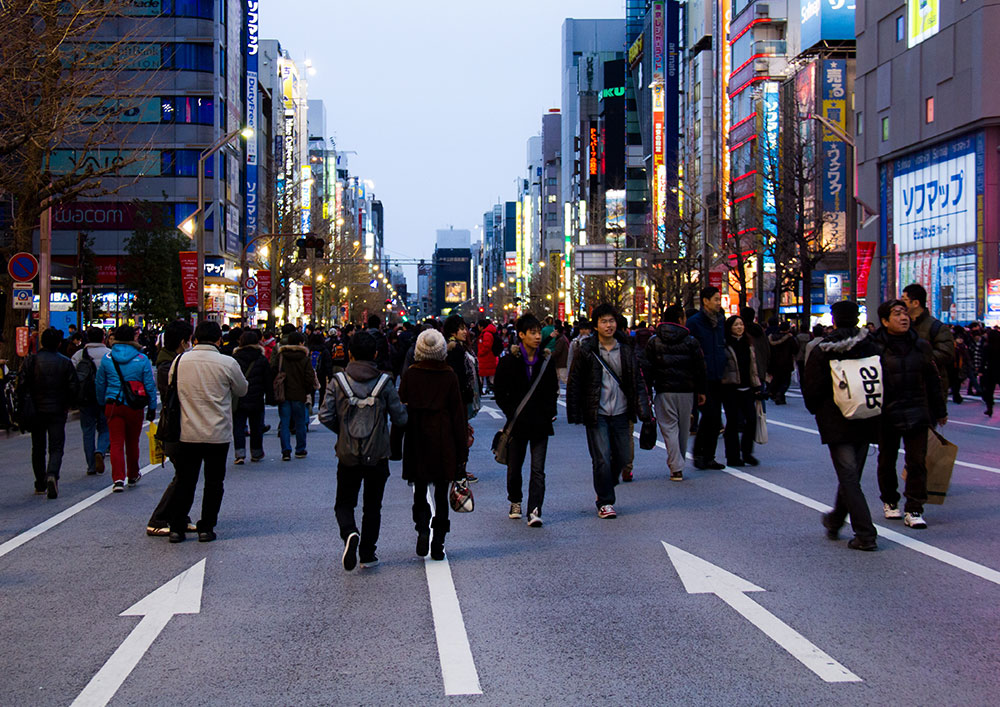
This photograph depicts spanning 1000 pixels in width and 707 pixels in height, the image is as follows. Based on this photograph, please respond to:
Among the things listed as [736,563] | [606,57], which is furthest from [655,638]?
[606,57]

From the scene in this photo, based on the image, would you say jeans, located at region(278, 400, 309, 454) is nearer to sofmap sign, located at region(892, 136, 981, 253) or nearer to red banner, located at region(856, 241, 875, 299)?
red banner, located at region(856, 241, 875, 299)

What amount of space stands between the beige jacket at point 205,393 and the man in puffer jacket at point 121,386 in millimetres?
2657

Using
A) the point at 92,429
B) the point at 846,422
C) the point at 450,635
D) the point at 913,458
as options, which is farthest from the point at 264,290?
the point at 450,635

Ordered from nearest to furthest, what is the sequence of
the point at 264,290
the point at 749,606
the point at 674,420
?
the point at 749,606, the point at 674,420, the point at 264,290

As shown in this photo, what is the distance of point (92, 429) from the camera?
1325 cm

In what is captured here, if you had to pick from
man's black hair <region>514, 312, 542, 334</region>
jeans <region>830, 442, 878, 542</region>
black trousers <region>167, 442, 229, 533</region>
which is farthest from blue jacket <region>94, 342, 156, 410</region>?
jeans <region>830, 442, 878, 542</region>

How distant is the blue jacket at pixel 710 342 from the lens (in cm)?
1292

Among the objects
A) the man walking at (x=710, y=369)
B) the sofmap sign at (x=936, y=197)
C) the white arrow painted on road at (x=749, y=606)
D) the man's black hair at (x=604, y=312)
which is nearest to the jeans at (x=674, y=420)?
the man walking at (x=710, y=369)

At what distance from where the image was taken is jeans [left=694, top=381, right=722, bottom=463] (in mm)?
12906

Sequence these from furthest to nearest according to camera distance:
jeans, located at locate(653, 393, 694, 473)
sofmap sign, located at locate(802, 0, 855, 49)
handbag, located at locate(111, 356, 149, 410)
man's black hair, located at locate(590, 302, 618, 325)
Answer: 1. sofmap sign, located at locate(802, 0, 855, 49)
2. jeans, located at locate(653, 393, 694, 473)
3. handbag, located at locate(111, 356, 149, 410)
4. man's black hair, located at locate(590, 302, 618, 325)

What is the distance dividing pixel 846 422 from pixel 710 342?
4811 millimetres

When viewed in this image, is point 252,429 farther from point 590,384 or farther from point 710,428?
point 590,384

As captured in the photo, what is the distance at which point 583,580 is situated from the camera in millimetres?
7281

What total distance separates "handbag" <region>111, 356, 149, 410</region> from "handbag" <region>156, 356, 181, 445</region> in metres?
2.79
